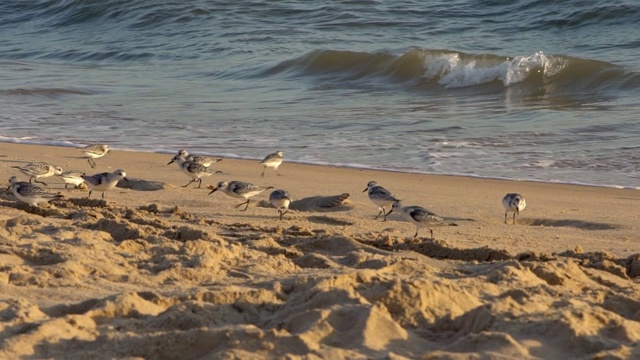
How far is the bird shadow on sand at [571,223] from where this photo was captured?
848 cm

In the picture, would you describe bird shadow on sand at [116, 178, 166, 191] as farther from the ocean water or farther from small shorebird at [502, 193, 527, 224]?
small shorebird at [502, 193, 527, 224]

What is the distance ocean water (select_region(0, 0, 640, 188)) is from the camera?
12672 millimetres

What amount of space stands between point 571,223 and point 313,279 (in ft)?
12.5

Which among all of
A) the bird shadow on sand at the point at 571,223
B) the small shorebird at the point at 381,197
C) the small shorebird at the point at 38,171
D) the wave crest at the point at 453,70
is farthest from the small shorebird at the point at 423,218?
the wave crest at the point at 453,70

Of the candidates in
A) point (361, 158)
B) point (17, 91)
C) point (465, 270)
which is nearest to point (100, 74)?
point (17, 91)

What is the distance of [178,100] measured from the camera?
16953 millimetres

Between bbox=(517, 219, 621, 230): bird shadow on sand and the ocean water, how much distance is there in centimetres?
197

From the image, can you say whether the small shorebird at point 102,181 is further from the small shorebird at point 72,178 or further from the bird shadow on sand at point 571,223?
the bird shadow on sand at point 571,223

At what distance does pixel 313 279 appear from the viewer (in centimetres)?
558

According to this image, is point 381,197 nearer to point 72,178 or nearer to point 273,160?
point 273,160

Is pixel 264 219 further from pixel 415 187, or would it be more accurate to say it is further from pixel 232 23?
pixel 232 23

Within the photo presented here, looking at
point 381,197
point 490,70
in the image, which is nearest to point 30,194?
point 381,197

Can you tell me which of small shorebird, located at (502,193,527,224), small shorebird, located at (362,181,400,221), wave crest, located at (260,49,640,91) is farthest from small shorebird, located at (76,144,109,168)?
wave crest, located at (260,49,640,91)

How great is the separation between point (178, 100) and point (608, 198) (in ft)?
29.1
